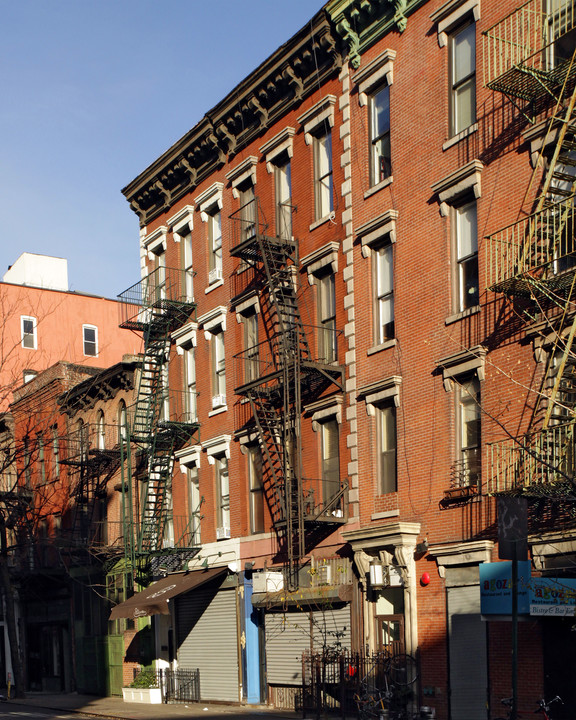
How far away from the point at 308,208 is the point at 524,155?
8868 mm

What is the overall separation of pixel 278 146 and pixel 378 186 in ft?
18.7

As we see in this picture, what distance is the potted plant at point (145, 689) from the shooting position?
108 feet

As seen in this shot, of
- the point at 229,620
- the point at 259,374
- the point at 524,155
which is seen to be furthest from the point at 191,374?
the point at 524,155

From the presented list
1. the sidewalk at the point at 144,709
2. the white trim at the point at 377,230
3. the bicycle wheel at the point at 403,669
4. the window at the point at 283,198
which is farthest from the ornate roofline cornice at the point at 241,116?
the sidewalk at the point at 144,709

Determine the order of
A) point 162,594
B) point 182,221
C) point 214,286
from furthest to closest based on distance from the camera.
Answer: point 182,221
point 214,286
point 162,594

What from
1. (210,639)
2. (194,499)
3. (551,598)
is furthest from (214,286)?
(551,598)

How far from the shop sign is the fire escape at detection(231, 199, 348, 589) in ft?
28.2

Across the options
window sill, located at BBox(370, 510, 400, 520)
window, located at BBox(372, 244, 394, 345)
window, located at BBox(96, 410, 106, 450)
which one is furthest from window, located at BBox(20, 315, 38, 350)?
window sill, located at BBox(370, 510, 400, 520)

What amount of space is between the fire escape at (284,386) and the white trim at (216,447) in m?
1.26

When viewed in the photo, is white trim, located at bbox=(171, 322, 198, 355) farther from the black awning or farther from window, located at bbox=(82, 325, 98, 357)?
window, located at bbox=(82, 325, 98, 357)

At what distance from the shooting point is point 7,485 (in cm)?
5000

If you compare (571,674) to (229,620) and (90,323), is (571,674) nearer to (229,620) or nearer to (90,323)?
(229,620)

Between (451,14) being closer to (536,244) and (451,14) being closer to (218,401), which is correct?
(536,244)

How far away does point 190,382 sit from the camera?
3453 cm
